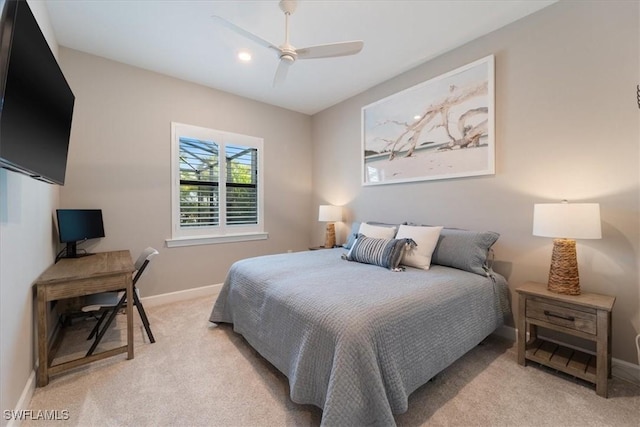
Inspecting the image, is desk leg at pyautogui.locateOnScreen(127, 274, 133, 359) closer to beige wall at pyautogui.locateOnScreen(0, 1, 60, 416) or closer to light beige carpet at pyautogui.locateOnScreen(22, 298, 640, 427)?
light beige carpet at pyautogui.locateOnScreen(22, 298, 640, 427)

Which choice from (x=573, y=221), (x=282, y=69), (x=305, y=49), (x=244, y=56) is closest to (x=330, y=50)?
(x=305, y=49)

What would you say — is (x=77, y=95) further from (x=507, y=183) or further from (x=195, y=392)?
(x=507, y=183)

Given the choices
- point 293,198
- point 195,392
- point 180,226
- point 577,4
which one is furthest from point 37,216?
point 577,4

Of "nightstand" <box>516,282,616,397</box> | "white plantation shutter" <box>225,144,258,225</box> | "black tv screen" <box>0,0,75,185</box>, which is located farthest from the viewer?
"white plantation shutter" <box>225,144,258,225</box>

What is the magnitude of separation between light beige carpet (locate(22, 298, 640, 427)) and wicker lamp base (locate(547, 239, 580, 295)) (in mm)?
609

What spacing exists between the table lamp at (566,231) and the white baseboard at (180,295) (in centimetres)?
363

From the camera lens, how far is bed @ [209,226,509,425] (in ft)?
4.09

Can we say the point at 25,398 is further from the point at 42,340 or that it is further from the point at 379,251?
the point at 379,251

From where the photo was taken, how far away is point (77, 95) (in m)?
2.72

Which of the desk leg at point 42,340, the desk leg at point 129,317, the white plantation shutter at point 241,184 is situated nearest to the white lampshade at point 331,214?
the white plantation shutter at point 241,184

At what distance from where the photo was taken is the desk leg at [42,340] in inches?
67.2

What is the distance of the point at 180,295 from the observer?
11.0 feet

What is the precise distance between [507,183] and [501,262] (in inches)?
28.8

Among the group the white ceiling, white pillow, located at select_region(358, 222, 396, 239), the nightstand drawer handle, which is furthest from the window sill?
the nightstand drawer handle
